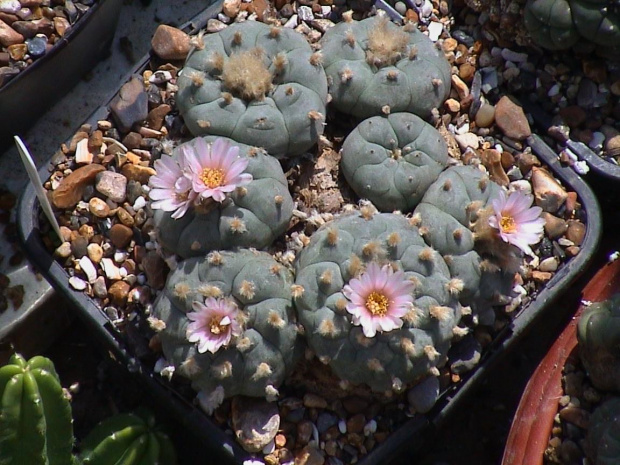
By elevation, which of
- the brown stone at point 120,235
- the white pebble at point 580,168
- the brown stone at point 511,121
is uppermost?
the brown stone at point 511,121

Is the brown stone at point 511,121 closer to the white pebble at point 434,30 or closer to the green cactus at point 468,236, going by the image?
the white pebble at point 434,30

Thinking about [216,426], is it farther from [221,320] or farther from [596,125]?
[596,125]

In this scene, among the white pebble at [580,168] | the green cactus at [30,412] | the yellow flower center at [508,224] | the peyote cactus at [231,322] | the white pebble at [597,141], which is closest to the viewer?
the green cactus at [30,412]

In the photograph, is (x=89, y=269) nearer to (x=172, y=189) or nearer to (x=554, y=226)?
(x=172, y=189)

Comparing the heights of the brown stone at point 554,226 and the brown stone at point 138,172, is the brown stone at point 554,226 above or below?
above

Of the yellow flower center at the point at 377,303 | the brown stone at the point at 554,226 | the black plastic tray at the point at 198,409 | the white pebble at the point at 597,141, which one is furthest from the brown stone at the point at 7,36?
the white pebble at the point at 597,141

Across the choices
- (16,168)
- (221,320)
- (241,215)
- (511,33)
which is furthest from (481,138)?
(16,168)

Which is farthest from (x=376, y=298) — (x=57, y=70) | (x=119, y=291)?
(x=57, y=70)

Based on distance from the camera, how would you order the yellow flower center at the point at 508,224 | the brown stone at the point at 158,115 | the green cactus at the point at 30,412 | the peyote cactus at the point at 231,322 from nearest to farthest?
the green cactus at the point at 30,412
the peyote cactus at the point at 231,322
the yellow flower center at the point at 508,224
the brown stone at the point at 158,115
